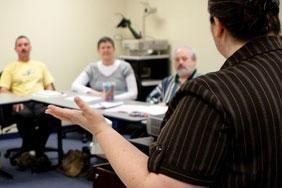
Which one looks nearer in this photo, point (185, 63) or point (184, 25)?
point (185, 63)

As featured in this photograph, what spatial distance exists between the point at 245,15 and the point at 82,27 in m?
5.21

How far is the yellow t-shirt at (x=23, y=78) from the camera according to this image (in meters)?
4.84

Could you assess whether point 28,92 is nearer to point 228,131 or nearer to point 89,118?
point 89,118

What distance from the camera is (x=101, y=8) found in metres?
6.06

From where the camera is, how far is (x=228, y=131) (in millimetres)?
819

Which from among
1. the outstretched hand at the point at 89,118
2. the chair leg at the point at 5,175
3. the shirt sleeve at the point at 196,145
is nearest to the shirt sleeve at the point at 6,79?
the chair leg at the point at 5,175

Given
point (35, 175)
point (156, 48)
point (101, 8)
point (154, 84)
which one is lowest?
point (35, 175)

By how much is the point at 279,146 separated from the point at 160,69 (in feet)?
16.4

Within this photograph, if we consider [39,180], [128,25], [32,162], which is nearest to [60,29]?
[128,25]

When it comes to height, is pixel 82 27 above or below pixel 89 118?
above

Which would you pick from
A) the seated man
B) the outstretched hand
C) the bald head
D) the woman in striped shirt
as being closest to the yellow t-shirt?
the seated man

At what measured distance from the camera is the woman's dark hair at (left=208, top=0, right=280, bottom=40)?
868 millimetres

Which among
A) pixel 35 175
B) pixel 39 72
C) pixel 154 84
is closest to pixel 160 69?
pixel 154 84

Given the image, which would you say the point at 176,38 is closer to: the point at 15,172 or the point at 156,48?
the point at 156,48
